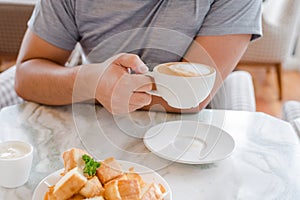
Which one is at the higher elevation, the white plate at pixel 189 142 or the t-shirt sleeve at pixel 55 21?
the t-shirt sleeve at pixel 55 21

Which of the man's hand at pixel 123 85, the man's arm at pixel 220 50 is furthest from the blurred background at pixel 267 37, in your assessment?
the man's hand at pixel 123 85

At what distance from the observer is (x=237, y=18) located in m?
1.08

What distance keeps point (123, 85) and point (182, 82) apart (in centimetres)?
14

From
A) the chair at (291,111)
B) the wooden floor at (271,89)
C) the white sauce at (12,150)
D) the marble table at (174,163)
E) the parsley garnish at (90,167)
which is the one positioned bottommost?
the wooden floor at (271,89)

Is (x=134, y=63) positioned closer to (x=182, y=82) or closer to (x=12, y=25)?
(x=182, y=82)

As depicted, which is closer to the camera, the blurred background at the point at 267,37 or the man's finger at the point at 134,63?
the man's finger at the point at 134,63

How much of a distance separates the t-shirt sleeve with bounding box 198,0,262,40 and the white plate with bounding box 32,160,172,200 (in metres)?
0.43

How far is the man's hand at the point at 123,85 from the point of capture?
85 cm

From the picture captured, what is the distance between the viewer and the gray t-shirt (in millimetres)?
1089

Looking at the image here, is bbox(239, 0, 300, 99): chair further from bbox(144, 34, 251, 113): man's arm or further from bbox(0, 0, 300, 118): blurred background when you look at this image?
bbox(144, 34, 251, 113): man's arm

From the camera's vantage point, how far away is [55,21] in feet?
3.73

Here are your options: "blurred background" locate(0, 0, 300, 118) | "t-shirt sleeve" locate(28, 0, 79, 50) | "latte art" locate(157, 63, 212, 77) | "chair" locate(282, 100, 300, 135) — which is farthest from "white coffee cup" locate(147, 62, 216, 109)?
"blurred background" locate(0, 0, 300, 118)

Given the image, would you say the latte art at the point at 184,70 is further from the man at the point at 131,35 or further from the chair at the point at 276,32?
the chair at the point at 276,32

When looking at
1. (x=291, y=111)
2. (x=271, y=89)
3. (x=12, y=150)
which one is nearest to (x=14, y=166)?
(x=12, y=150)
